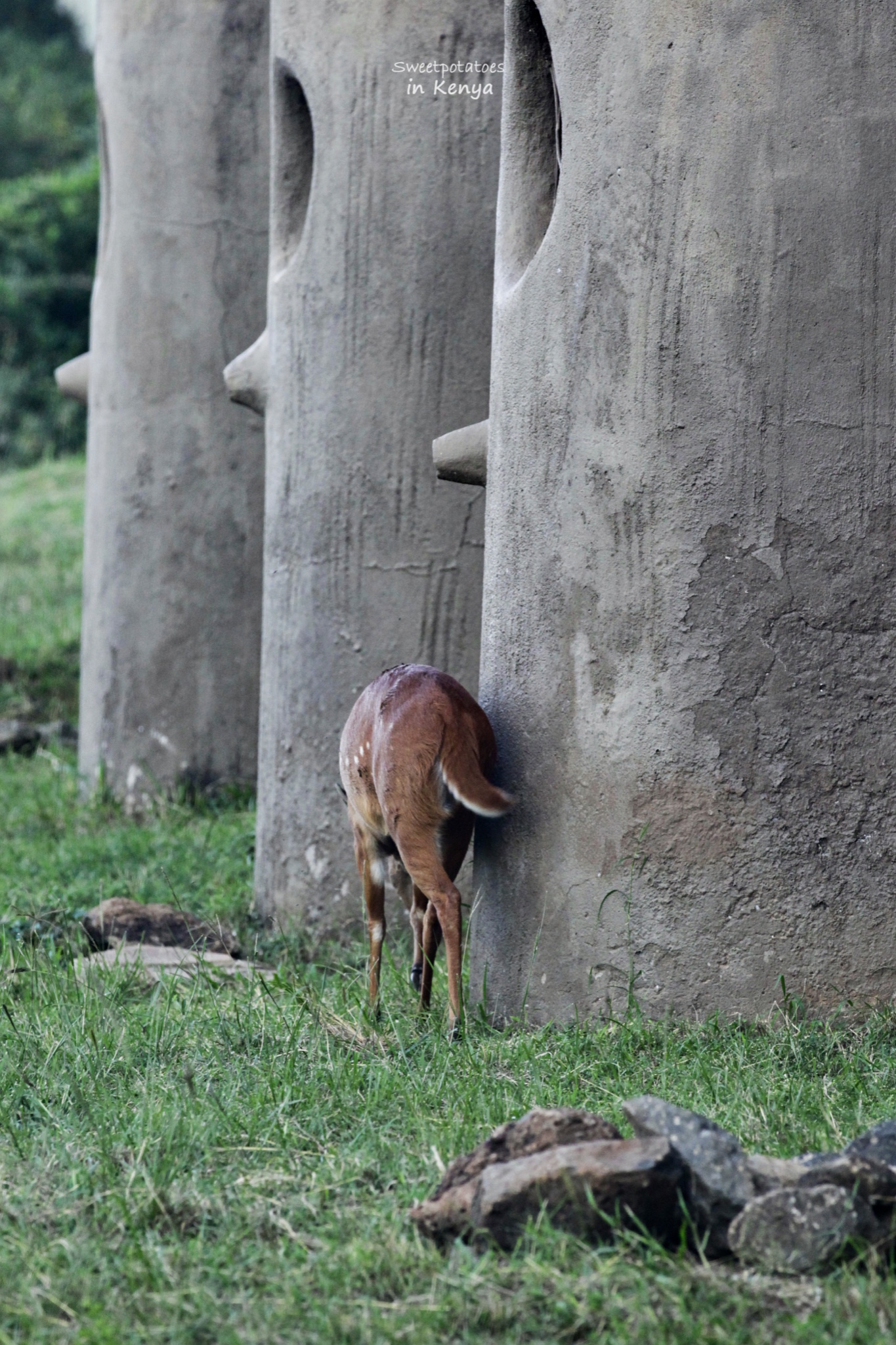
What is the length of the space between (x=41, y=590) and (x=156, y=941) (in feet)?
24.4

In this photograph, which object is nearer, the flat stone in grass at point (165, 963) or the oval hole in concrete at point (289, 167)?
the flat stone in grass at point (165, 963)

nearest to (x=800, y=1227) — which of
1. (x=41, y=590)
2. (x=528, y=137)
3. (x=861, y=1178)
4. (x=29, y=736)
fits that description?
(x=861, y=1178)

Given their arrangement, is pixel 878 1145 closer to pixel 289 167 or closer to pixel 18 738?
pixel 289 167

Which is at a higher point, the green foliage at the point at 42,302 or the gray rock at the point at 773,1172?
the green foliage at the point at 42,302

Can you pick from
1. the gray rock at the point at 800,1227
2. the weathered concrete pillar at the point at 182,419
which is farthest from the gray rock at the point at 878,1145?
the weathered concrete pillar at the point at 182,419

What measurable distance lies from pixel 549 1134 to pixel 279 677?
3.44m

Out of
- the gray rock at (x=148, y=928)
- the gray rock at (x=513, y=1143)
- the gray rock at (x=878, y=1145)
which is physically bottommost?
the gray rock at (x=148, y=928)

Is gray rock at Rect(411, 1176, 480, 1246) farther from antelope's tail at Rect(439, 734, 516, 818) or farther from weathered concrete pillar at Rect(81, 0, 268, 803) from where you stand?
weathered concrete pillar at Rect(81, 0, 268, 803)

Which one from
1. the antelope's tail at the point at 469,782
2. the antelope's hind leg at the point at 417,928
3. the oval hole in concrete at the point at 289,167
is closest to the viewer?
the antelope's tail at the point at 469,782

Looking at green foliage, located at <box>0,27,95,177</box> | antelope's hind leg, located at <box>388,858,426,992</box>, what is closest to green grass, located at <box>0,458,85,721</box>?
antelope's hind leg, located at <box>388,858,426,992</box>

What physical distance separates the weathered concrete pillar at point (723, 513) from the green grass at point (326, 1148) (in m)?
0.31

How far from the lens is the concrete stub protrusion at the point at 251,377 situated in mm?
6934

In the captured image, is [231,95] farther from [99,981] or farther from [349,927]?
[99,981]

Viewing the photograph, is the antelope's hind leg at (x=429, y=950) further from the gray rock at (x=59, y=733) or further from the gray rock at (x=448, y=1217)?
the gray rock at (x=59, y=733)
